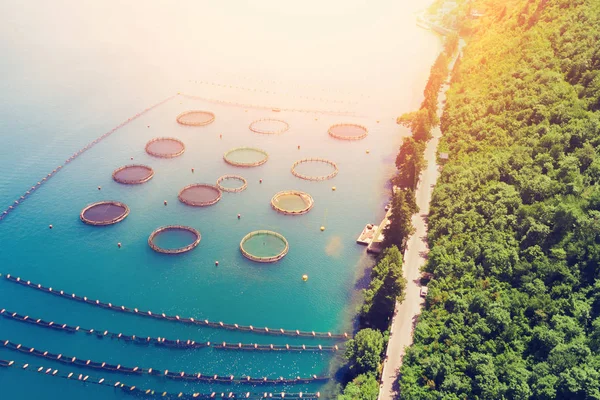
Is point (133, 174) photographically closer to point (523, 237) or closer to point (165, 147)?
point (165, 147)

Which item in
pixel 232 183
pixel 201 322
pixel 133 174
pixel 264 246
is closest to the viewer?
pixel 201 322

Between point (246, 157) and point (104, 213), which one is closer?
point (104, 213)

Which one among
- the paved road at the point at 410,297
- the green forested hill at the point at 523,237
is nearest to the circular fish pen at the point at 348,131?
the paved road at the point at 410,297

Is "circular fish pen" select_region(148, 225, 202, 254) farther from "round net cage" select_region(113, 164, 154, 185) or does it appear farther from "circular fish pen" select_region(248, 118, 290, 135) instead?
"circular fish pen" select_region(248, 118, 290, 135)

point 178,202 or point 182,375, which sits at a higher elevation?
point 178,202

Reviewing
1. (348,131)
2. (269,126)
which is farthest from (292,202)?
(348,131)

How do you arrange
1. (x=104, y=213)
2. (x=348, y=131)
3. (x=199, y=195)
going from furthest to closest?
(x=348, y=131), (x=199, y=195), (x=104, y=213)

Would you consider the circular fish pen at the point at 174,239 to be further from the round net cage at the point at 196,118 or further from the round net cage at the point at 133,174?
the round net cage at the point at 196,118
